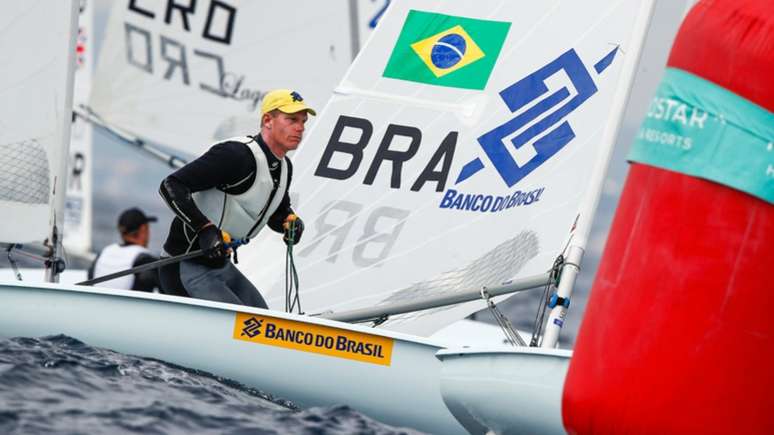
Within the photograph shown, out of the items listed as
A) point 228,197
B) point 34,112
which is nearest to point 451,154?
point 228,197

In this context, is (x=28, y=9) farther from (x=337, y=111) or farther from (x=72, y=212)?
(x=72, y=212)

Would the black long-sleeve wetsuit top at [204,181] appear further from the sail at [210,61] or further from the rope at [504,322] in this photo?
the sail at [210,61]

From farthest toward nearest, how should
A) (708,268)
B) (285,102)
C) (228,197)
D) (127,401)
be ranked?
(228,197) → (285,102) → (127,401) → (708,268)

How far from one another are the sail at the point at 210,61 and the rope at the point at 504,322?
14.7ft

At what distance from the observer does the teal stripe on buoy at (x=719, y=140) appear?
349cm

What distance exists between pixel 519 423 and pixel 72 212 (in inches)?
364

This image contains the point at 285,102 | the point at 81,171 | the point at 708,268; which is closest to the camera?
the point at 708,268

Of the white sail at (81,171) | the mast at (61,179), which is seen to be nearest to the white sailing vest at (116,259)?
the mast at (61,179)

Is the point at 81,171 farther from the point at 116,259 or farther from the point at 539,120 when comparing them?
the point at 539,120

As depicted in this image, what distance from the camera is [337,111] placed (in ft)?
20.5

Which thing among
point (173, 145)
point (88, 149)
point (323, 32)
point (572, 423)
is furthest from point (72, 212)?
point (572, 423)

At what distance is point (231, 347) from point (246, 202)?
693 millimetres

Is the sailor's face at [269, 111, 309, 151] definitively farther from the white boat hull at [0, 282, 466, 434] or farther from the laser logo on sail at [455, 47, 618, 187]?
the laser logo on sail at [455, 47, 618, 187]

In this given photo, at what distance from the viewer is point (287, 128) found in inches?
212
